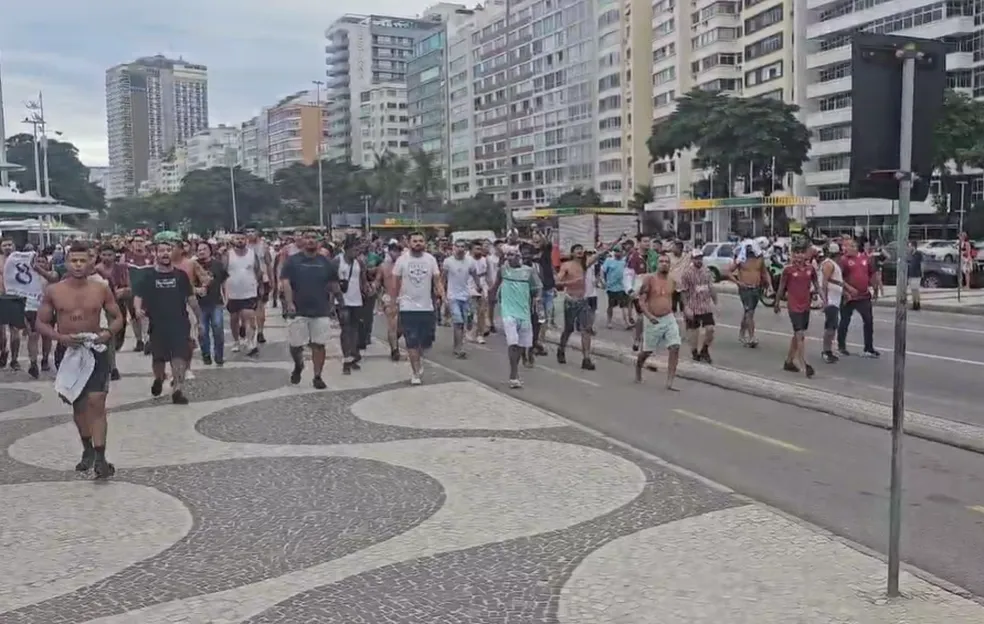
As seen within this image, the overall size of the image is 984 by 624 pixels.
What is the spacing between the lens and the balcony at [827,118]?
67688 mm

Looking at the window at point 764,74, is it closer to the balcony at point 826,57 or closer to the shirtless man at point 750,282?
the balcony at point 826,57

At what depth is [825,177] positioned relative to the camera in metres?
70.1

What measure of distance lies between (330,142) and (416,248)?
172134 millimetres

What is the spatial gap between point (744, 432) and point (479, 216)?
8788 cm

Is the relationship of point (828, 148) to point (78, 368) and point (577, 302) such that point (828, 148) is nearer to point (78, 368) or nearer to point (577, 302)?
point (577, 302)

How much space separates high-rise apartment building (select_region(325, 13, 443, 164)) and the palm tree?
60817 mm

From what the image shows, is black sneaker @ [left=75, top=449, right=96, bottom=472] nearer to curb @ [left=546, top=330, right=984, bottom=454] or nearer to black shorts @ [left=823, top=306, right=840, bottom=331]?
curb @ [left=546, top=330, right=984, bottom=454]

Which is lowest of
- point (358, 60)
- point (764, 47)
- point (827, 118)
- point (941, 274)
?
point (941, 274)

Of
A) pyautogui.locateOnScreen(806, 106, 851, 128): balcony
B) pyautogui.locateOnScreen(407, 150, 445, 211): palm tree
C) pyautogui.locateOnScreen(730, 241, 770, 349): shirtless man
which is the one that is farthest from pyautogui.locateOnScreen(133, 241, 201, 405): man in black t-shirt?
pyautogui.locateOnScreen(407, 150, 445, 211): palm tree

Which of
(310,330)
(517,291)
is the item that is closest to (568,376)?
(517,291)

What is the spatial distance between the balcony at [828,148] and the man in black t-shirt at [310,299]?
204 feet

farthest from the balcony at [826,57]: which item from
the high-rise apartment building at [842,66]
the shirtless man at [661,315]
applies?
the shirtless man at [661,315]

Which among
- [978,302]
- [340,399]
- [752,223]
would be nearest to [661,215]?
[752,223]

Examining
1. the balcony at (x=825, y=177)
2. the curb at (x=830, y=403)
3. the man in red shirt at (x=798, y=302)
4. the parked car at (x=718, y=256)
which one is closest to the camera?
the curb at (x=830, y=403)
